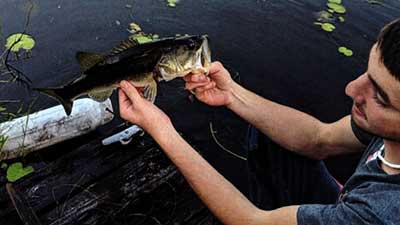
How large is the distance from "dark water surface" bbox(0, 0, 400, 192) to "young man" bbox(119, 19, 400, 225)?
1311 mm

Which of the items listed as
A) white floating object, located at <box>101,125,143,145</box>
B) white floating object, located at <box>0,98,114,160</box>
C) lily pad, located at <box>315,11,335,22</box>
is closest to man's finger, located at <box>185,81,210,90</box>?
white floating object, located at <box>101,125,143,145</box>

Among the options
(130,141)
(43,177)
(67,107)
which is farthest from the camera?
(130,141)

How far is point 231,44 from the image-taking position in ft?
18.4

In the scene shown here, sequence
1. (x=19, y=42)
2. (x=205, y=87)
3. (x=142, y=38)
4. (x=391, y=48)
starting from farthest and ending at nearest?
(x=142, y=38) < (x=19, y=42) < (x=205, y=87) < (x=391, y=48)

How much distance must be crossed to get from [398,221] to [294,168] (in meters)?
1.03

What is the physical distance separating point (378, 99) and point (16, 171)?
2897mm

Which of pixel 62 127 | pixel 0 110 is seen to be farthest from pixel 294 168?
pixel 0 110

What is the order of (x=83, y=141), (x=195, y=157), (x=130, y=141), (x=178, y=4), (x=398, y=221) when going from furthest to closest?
(x=178, y=4), (x=83, y=141), (x=130, y=141), (x=195, y=157), (x=398, y=221)

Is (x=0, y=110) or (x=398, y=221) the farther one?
(x=0, y=110)

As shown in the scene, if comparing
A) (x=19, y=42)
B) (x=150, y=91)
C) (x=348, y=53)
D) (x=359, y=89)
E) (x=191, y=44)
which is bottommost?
(x=348, y=53)

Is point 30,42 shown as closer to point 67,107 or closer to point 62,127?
point 62,127

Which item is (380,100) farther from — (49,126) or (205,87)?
(49,126)

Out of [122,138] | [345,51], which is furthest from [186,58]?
[345,51]

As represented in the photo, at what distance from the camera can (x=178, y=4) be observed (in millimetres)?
6156
